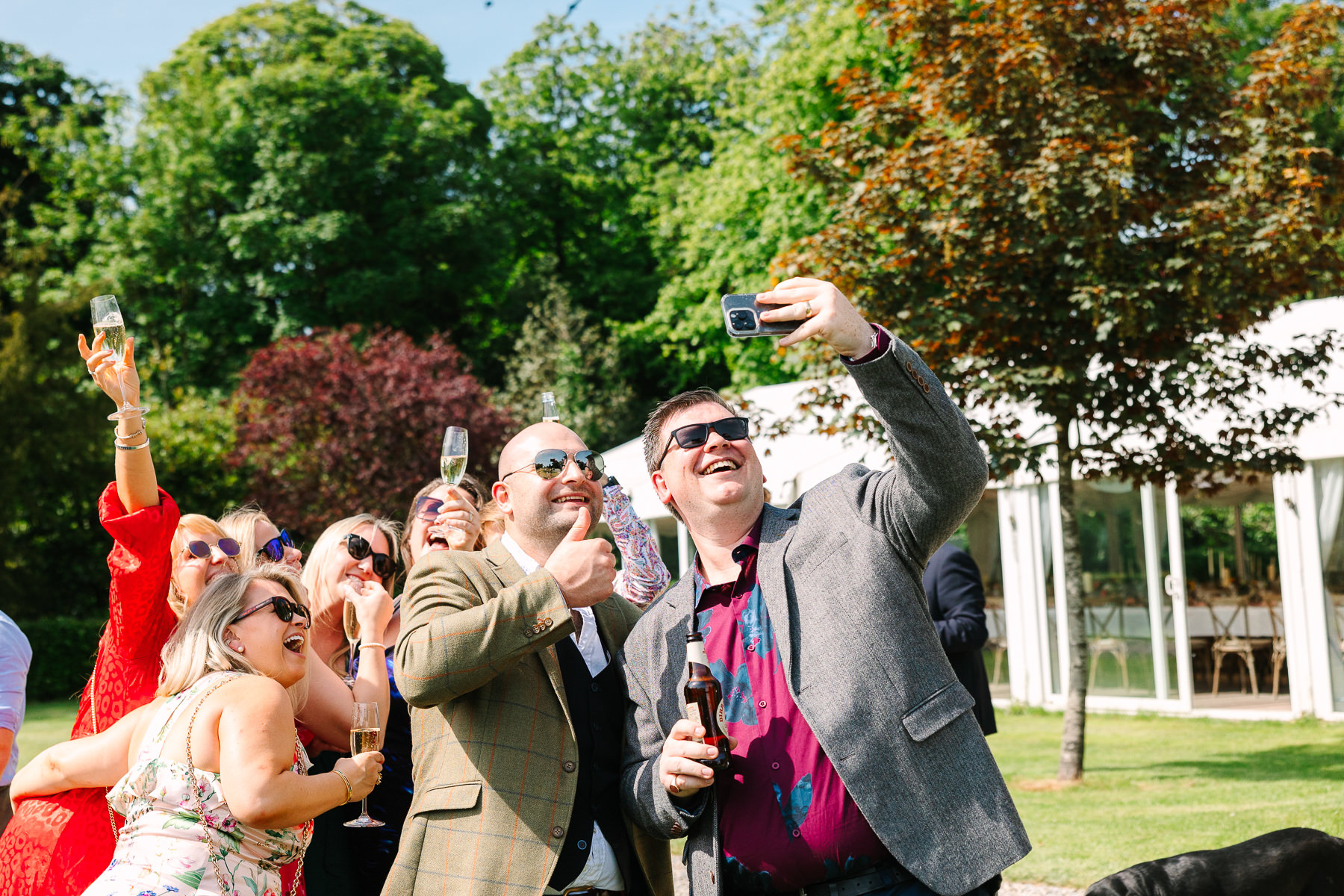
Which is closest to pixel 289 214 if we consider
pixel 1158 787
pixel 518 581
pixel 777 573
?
pixel 1158 787

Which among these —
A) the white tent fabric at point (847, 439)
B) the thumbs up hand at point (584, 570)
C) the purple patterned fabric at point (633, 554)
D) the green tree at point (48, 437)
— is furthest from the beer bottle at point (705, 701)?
the green tree at point (48, 437)

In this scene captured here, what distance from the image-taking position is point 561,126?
35.2m

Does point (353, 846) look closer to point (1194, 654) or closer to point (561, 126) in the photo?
point (1194, 654)

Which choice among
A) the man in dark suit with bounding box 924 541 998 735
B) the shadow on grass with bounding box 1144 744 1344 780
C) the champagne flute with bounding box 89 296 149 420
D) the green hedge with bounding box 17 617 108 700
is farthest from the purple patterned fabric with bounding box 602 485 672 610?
the green hedge with bounding box 17 617 108 700

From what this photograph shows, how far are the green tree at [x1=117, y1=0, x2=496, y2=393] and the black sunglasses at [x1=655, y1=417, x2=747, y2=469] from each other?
26232mm

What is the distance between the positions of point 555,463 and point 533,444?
10 cm

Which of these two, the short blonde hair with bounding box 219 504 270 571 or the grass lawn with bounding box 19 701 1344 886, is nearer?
the short blonde hair with bounding box 219 504 270 571

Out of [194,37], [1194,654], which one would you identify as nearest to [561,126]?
[194,37]

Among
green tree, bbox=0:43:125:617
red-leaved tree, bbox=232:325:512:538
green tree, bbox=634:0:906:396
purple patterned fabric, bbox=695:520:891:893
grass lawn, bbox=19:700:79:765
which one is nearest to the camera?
purple patterned fabric, bbox=695:520:891:893

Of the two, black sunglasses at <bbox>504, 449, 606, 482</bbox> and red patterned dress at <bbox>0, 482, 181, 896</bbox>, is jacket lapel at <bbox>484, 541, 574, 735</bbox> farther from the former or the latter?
red patterned dress at <bbox>0, 482, 181, 896</bbox>

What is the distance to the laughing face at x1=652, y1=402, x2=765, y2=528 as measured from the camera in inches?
120

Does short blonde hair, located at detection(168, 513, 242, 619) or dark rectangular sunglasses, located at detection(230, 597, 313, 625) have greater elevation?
short blonde hair, located at detection(168, 513, 242, 619)

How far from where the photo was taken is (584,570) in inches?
116

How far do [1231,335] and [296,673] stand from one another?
26.3 feet
